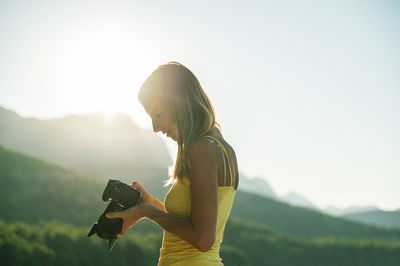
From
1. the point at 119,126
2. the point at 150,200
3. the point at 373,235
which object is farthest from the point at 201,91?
the point at 119,126

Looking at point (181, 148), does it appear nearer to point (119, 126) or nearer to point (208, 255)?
point (208, 255)

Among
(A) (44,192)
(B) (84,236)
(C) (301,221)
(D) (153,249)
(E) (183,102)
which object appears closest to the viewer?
(E) (183,102)

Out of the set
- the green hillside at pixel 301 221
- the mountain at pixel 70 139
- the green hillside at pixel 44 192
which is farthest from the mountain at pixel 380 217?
the green hillside at pixel 44 192

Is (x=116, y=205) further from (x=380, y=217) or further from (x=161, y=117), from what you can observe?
(x=380, y=217)

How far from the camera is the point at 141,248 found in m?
18.1

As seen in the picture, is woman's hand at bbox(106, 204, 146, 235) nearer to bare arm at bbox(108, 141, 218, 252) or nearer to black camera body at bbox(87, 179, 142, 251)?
black camera body at bbox(87, 179, 142, 251)

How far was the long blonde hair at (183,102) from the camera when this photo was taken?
1.86 metres

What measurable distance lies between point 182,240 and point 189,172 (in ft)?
1.22

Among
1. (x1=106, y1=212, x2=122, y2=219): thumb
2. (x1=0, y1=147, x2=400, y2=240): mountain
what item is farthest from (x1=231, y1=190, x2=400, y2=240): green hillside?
(x1=106, y1=212, x2=122, y2=219): thumb

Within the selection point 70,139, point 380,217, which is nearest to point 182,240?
point 70,139

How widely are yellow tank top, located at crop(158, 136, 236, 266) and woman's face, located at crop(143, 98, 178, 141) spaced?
0.25 meters

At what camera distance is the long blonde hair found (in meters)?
1.86

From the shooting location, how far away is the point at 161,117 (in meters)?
1.99

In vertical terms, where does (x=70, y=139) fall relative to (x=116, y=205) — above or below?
above
